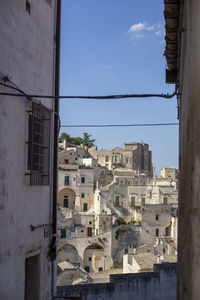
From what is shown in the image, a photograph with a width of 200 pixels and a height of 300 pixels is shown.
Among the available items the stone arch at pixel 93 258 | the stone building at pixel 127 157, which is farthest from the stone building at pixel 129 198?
the stone building at pixel 127 157

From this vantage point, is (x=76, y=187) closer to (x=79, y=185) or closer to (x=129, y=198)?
(x=79, y=185)

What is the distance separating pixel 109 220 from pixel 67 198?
12166mm

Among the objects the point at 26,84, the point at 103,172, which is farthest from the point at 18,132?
the point at 103,172

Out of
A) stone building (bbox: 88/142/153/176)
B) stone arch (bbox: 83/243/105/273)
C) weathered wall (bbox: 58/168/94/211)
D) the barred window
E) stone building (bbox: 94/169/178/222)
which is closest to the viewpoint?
the barred window

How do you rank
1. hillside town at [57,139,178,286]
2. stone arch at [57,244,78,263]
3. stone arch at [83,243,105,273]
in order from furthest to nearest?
stone arch at [83,243,105,273]
stone arch at [57,244,78,263]
hillside town at [57,139,178,286]

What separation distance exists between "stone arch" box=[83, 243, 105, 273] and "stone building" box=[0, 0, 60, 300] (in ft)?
120

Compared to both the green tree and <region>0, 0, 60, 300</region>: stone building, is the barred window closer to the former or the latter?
<region>0, 0, 60, 300</region>: stone building

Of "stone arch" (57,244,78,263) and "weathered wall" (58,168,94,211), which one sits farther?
"weathered wall" (58,168,94,211)

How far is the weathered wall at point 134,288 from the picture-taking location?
8.16m

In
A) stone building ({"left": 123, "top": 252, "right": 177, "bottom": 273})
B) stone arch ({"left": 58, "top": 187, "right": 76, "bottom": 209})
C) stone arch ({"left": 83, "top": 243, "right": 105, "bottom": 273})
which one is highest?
stone arch ({"left": 58, "top": 187, "right": 76, "bottom": 209})

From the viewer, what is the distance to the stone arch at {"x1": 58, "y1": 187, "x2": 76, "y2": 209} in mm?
55531

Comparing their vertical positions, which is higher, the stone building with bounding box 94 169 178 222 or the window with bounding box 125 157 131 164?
the window with bounding box 125 157 131 164

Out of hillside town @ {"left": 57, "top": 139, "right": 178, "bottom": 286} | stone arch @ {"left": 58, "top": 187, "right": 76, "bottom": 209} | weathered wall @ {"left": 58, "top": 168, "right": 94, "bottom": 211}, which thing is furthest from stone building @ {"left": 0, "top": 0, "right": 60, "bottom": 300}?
stone arch @ {"left": 58, "top": 187, "right": 76, "bottom": 209}

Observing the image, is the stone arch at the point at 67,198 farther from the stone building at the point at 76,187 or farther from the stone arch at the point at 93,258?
the stone arch at the point at 93,258
